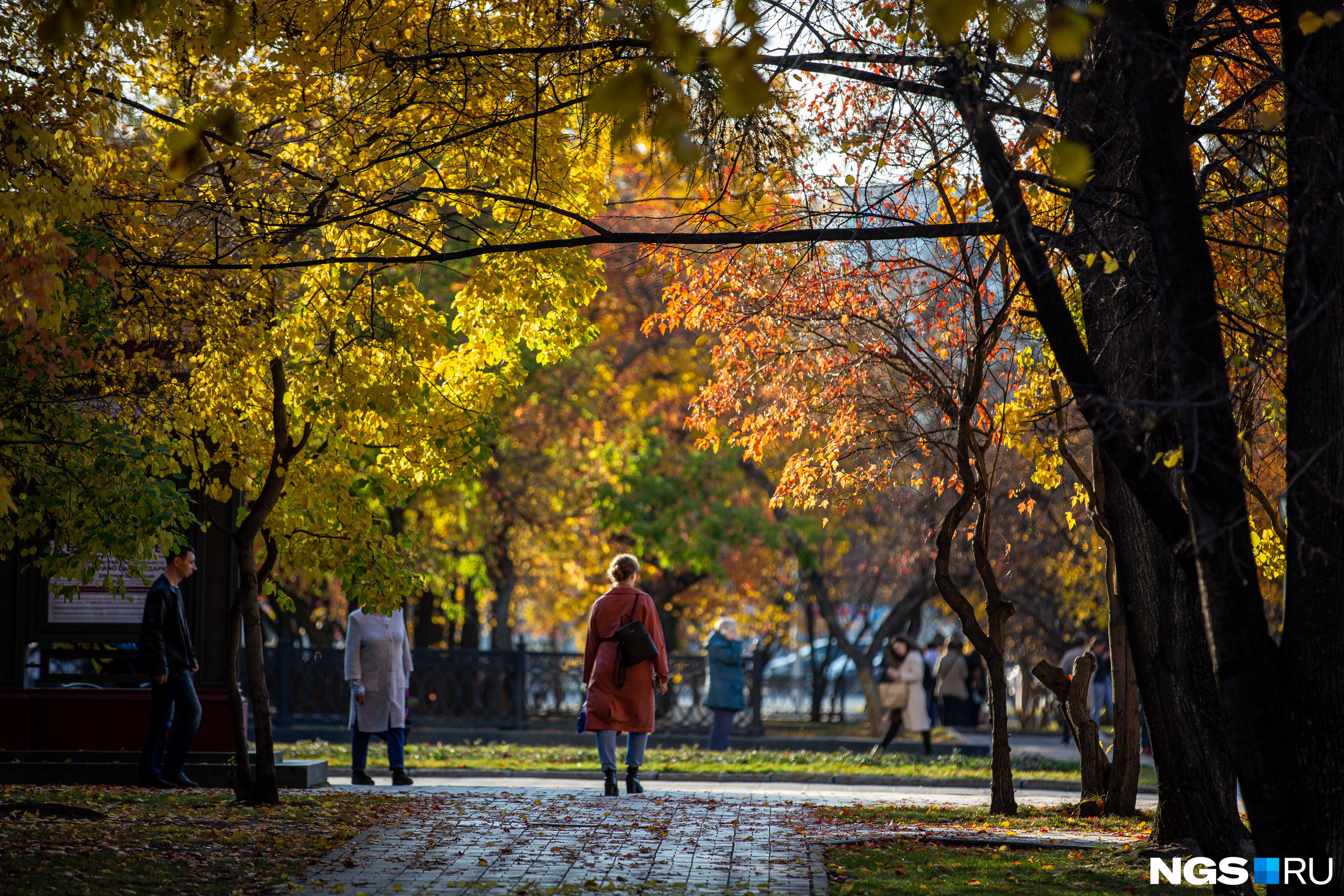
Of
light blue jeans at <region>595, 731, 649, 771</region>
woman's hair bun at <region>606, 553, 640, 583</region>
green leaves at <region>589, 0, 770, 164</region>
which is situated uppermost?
green leaves at <region>589, 0, 770, 164</region>

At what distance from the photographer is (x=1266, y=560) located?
11203 millimetres

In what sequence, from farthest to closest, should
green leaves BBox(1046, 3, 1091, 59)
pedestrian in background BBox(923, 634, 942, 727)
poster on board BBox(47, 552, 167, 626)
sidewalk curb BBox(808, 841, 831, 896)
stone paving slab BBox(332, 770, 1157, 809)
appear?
pedestrian in background BBox(923, 634, 942, 727), stone paving slab BBox(332, 770, 1157, 809), poster on board BBox(47, 552, 167, 626), sidewalk curb BBox(808, 841, 831, 896), green leaves BBox(1046, 3, 1091, 59)

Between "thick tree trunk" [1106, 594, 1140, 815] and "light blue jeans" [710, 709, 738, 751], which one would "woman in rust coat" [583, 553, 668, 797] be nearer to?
"thick tree trunk" [1106, 594, 1140, 815]

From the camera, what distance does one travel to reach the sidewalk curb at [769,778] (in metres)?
15.5

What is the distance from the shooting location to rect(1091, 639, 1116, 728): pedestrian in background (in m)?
23.3

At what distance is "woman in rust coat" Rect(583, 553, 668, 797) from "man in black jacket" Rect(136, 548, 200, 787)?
3189mm

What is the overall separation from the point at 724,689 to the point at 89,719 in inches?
367

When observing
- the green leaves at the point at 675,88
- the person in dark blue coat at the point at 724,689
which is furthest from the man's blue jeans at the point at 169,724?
the person in dark blue coat at the point at 724,689

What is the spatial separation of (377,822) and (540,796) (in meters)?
2.31

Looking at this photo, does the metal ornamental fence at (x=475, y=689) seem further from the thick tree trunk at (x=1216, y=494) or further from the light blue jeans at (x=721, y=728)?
the thick tree trunk at (x=1216, y=494)

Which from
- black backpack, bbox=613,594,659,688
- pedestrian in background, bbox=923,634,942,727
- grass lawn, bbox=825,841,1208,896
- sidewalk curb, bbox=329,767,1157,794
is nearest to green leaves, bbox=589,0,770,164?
grass lawn, bbox=825,841,1208,896

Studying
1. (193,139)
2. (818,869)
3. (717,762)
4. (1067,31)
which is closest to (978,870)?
(818,869)

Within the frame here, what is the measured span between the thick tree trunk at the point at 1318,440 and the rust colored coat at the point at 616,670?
6.09m

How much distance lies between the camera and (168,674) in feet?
34.7
